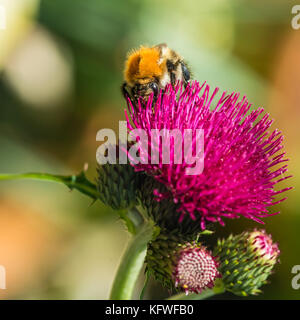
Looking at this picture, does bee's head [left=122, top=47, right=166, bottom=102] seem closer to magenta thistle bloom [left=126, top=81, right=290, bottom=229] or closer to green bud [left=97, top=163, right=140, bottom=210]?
magenta thistle bloom [left=126, top=81, right=290, bottom=229]

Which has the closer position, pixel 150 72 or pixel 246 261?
pixel 246 261

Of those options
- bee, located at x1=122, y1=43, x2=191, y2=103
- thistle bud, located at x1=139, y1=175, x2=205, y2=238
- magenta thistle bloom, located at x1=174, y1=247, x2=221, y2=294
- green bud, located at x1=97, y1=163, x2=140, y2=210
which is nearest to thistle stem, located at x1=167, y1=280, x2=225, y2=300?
magenta thistle bloom, located at x1=174, y1=247, x2=221, y2=294

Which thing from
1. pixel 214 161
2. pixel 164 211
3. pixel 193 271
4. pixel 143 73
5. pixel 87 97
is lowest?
pixel 193 271

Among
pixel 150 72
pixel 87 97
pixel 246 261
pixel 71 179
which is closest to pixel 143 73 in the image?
pixel 150 72

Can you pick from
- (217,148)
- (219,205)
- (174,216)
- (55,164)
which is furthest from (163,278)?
(55,164)

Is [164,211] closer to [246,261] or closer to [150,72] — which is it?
[246,261]

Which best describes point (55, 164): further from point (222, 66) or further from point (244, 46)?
point (244, 46)
